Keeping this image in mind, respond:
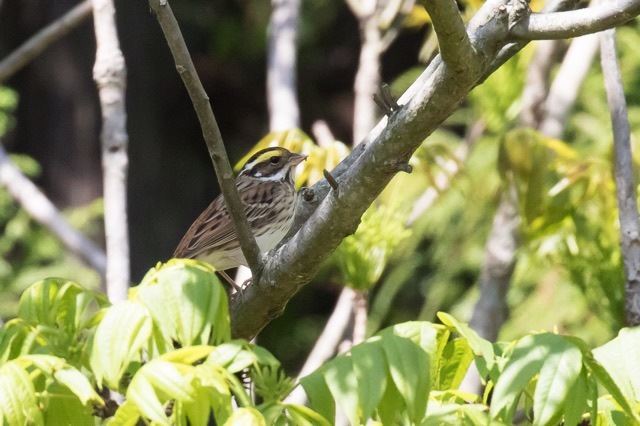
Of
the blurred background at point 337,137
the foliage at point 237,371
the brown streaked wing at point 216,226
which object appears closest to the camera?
the foliage at point 237,371

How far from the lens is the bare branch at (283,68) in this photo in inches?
196

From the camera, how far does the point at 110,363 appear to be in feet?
6.48

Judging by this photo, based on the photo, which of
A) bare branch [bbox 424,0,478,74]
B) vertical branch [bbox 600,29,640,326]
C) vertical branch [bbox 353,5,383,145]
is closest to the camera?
bare branch [bbox 424,0,478,74]

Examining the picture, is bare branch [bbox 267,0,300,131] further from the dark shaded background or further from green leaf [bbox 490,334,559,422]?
green leaf [bbox 490,334,559,422]

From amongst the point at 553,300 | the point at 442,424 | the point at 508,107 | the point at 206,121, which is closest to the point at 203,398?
the point at 442,424

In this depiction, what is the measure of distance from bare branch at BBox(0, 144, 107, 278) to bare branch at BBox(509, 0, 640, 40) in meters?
2.86

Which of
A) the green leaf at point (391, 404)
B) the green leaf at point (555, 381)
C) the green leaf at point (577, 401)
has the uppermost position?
the green leaf at point (391, 404)

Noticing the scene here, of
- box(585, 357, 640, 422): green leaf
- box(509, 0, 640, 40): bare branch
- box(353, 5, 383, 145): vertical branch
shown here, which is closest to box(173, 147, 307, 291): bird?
box(353, 5, 383, 145): vertical branch

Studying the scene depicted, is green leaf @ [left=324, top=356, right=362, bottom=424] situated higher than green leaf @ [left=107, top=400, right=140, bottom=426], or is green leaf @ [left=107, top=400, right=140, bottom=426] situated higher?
green leaf @ [left=107, top=400, right=140, bottom=426]

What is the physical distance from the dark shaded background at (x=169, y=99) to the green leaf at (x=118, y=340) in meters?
4.99

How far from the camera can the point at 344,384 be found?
1.95 metres

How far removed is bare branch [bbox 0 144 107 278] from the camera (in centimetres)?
478

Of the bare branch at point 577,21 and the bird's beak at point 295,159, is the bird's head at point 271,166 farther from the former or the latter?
the bare branch at point 577,21

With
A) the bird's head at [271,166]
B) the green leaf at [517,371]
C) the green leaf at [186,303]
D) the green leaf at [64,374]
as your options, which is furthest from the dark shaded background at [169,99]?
the green leaf at [517,371]
